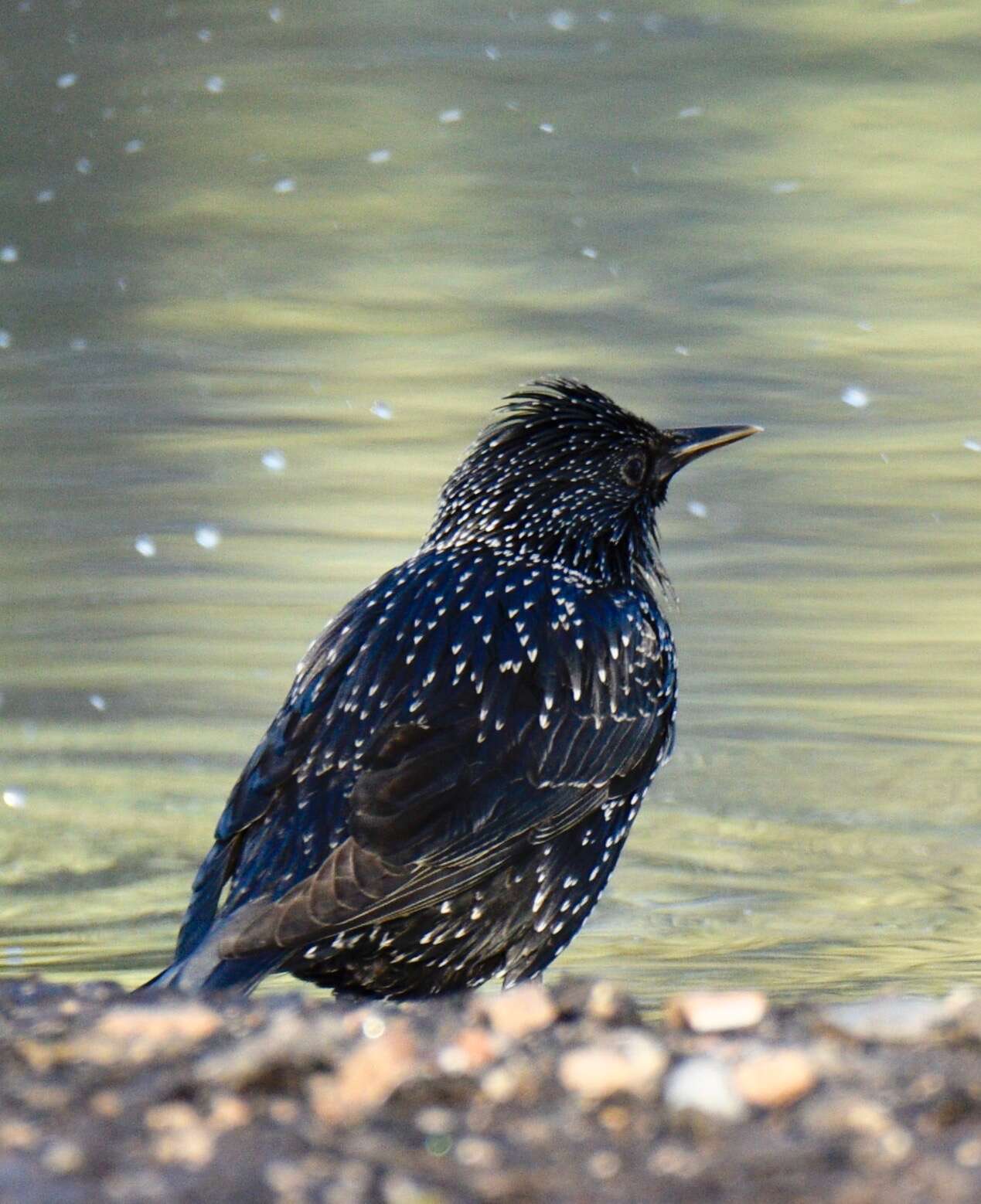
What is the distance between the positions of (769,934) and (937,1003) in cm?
217

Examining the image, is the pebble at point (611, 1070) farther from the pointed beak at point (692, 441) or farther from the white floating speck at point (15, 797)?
the white floating speck at point (15, 797)

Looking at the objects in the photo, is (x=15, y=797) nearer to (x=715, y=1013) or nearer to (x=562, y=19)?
(x=715, y=1013)

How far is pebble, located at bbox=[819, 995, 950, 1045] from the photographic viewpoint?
2779mm

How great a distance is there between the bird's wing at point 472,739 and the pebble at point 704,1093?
1200 millimetres

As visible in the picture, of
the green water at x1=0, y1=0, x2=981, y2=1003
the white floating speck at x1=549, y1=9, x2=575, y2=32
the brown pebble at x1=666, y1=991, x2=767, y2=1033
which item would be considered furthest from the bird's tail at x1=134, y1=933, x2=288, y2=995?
the white floating speck at x1=549, y1=9, x2=575, y2=32

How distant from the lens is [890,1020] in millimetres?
2805

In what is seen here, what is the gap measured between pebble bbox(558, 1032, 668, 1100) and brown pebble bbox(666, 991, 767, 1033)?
0.23 meters

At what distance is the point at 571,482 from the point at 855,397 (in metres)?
6.17

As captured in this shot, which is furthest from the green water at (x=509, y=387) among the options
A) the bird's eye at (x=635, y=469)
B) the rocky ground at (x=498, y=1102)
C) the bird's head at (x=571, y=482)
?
the rocky ground at (x=498, y=1102)

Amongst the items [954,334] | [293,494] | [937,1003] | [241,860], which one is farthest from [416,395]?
[937,1003]

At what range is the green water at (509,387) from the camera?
5.59 metres

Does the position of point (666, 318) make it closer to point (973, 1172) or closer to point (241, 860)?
point (241, 860)

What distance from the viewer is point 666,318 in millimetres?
11492

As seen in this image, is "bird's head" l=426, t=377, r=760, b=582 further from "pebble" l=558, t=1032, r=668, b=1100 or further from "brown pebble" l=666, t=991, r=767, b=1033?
"pebble" l=558, t=1032, r=668, b=1100
